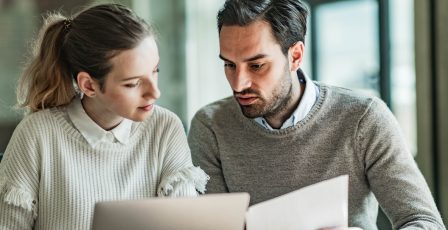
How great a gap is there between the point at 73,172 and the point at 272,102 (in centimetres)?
53

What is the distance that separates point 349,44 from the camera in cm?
347


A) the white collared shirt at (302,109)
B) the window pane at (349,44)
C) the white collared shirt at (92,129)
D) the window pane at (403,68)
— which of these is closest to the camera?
the white collared shirt at (92,129)

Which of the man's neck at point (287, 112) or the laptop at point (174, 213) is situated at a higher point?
the laptop at point (174, 213)

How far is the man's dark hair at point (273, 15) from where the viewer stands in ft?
5.83

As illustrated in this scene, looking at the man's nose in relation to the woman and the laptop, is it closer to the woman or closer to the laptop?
the woman

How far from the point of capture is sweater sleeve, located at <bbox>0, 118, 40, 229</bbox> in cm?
150

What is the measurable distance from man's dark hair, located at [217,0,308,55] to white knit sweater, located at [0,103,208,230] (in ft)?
1.14

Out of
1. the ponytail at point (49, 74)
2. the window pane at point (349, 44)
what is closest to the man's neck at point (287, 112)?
the ponytail at point (49, 74)

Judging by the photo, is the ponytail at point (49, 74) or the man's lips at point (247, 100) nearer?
the ponytail at point (49, 74)

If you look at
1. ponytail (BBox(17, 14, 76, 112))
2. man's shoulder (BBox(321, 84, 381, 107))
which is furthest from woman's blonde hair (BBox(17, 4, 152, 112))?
man's shoulder (BBox(321, 84, 381, 107))

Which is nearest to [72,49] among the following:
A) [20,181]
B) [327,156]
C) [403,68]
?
[20,181]

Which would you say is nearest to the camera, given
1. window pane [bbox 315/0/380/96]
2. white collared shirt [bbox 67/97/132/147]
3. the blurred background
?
white collared shirt [bbox 67/97/132/147]

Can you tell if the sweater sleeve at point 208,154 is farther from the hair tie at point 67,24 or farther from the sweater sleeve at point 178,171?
the hair tie at point 67,24

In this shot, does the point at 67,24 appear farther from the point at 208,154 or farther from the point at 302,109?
the point at 302,109
